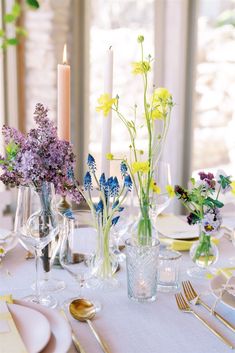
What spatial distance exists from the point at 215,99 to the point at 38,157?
1.86 metres

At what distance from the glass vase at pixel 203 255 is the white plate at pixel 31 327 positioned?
0.43 metres

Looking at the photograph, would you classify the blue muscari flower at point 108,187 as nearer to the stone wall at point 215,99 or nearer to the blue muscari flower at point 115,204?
the blue muscari flower at point 115,204

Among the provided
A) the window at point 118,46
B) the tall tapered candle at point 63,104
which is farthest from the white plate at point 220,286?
the window at point 118,46

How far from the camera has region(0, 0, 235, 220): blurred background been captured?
7.35ft

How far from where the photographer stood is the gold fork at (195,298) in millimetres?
922

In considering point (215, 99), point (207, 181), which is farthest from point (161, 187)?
point (215, 99)

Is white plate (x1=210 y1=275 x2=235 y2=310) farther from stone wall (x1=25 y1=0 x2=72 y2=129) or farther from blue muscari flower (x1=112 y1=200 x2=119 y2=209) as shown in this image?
stone wall (x1=25 y1=0 x2=72 y2=129)

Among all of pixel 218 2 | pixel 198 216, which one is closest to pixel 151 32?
pixel 218 2

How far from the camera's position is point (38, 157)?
991 millimetres

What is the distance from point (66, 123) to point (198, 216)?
0.37 m

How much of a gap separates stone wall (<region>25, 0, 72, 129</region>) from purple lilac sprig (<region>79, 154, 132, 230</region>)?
49.4 inches

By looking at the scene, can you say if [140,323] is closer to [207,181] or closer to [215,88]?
[207,181]

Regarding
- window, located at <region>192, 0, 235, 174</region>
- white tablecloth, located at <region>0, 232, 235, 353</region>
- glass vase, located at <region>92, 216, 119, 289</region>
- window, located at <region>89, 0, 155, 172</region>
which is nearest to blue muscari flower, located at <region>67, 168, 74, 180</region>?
glass vase, located at <region>92, 216, 119, 289</region>

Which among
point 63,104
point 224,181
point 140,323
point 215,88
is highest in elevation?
point 215,88
